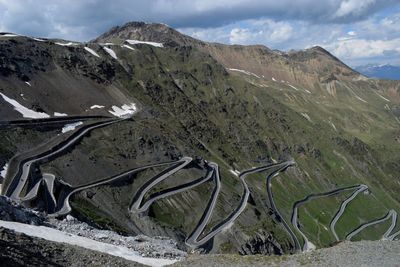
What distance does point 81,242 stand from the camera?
4700 centimetres

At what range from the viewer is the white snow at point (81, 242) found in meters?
45.4

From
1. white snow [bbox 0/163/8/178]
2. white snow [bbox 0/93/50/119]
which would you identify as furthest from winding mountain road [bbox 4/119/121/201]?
white snow [bbox 0/93/50/119]

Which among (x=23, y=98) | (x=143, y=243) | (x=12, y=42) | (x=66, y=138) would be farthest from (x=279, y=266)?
(x=12, y=42)

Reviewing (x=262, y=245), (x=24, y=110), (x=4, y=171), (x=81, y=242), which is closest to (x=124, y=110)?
(x=24, y=110)

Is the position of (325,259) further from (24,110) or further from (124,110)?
(124,110)

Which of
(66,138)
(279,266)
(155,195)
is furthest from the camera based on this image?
(66,138)

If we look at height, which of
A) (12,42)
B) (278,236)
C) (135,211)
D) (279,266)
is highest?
(12,42)

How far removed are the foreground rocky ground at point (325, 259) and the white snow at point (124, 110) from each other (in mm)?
135933

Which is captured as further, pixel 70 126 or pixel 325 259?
pixel 70 126

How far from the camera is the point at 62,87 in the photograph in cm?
17475

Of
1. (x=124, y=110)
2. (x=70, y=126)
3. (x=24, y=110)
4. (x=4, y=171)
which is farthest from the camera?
(x=124, y=110)

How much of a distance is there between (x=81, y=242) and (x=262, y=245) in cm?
9681

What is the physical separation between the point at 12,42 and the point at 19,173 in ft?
322

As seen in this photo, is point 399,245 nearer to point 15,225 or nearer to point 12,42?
point 15,225
